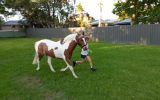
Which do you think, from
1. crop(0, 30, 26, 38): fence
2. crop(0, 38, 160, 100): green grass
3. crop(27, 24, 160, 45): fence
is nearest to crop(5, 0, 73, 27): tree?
crop(0, 30, 26, 38): fence

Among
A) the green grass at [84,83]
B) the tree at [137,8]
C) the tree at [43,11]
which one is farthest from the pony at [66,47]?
the tree at [43,11]

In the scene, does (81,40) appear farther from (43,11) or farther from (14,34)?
(14,34)

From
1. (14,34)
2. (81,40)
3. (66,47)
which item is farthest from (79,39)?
(14,34)

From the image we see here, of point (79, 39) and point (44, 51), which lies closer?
point (79, 39)

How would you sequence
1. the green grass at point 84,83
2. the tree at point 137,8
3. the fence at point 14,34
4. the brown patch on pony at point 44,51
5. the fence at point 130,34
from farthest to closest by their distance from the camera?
the fence at point 14,34
the tree at point 137,8
the fence at point 130,34
the brown patch on pony at point 44,51
the green grass at point 84,83

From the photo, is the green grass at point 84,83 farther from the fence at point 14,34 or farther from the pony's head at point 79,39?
the fence at point 14,34

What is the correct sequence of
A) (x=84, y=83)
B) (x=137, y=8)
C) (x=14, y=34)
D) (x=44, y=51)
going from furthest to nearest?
(x=14, y=34) < (x=137, y=8) < (x=44, y=51) < (x=84, y=83)

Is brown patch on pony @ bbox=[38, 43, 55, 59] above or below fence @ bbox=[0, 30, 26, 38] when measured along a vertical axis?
above

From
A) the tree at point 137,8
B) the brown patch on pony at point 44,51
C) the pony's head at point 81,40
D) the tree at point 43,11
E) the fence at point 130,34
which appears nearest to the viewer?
the pony's head at point 81,40

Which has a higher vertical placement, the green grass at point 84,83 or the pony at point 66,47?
the pony at point 66,47

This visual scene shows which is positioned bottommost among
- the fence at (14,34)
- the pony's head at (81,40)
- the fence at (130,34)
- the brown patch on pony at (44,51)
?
the fence at (14,34)

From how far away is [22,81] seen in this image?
10.2 metres

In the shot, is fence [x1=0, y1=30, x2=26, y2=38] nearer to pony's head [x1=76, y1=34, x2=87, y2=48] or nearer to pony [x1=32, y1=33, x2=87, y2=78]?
pony [x1=32, y1=33, x2=87, y2=78]

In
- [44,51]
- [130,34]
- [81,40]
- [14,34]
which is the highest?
[81,40]
